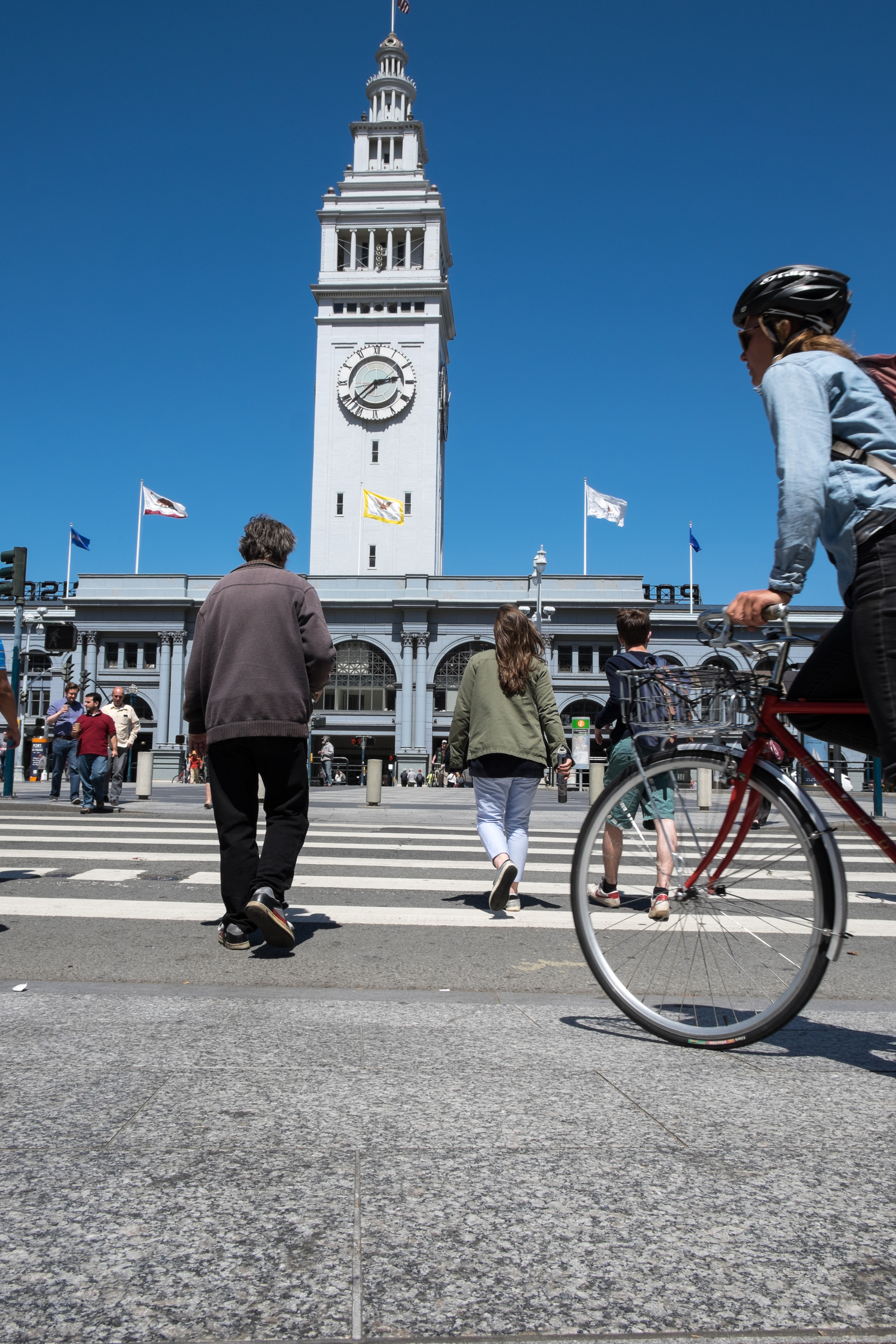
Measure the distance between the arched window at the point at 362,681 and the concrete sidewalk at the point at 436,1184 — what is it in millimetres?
53880

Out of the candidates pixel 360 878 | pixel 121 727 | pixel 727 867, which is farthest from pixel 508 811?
pixel 121 727

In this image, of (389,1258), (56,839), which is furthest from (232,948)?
(56,839)

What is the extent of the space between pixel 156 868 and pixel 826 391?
18.0 feet

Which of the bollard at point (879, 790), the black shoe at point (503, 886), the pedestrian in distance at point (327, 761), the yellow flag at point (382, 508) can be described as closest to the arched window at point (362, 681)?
the pedestrian in distance at point (327, 761)

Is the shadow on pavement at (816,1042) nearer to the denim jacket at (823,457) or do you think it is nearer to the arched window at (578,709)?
the denim jacket at (823,457)

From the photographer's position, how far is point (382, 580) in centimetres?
5741

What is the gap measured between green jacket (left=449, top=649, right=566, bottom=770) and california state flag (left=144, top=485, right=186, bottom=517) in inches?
1899

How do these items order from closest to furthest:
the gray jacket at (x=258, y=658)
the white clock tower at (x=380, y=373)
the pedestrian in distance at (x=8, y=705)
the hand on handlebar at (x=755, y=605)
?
the hand on handlebar at (x=755, y=605)
the gray jacket at (x=258, y=658)
the pedestrian in distance at (x=8, y=705)
the white clock tower at (x=380, y=373)

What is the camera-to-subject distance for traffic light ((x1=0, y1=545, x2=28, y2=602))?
16.7 meters

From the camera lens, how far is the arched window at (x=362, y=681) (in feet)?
185

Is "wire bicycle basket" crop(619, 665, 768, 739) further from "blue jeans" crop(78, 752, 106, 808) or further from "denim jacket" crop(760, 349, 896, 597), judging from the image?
"blue jeans" crop(78, 752, 106, 808)

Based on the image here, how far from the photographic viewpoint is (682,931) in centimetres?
271

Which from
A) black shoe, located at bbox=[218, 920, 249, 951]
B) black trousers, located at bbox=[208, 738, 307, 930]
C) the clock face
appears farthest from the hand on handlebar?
the clock face

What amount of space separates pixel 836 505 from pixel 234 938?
298 centimetres
